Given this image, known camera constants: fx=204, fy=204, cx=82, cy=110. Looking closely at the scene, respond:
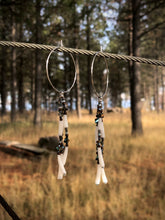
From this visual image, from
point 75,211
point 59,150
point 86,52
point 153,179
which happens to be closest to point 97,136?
point 59,150

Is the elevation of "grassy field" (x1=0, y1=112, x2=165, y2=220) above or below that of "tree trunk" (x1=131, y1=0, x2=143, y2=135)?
below

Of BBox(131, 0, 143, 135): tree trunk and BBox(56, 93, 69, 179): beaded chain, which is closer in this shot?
BBox(56, 93, 69, 179): beaded chain

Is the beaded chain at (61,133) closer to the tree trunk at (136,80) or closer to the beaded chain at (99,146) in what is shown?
the beaded chain at (99,146)

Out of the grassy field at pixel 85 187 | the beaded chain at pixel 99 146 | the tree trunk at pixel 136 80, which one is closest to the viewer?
the beaded chain at pixel 99 146

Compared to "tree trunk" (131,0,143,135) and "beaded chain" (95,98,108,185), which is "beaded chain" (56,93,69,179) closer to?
"beaded chain" (95,98,108,185)

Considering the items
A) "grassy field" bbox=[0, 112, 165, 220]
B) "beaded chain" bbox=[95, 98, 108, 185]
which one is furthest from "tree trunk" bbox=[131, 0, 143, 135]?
"beaded chain" bbox=[95, 98, 108, 185]

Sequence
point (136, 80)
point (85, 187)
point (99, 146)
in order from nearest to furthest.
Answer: point (99, 146) < point (85, 187) < point (136, 80)

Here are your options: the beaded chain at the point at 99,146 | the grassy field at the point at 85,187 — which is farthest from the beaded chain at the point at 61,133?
the grassy field at the point at 85,187

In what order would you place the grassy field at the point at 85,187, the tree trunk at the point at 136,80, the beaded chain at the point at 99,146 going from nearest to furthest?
the beaded chain at the point at 99,146 → the grassy field at the point at 85,187 → the tree trunk at the point at 136,80

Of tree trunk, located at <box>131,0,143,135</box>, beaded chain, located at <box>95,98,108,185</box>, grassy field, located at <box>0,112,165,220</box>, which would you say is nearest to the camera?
beaded chain, located at <box>95,98,108,185</box>

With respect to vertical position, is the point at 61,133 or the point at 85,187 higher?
the point at 61,133

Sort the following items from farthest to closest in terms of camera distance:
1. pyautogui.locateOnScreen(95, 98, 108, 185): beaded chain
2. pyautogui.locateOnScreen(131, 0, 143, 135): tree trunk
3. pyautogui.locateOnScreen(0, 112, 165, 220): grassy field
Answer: pyautogui.locateOnScreen(131, 0, 143, 135): tree trunk
pyautogui.locateOnScreen(0, 112, 165, 220): grassy field
pyautogui.locateOnScreen(95, 98, 108, 185): beaded chain

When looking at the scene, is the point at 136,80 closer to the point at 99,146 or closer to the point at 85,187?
the point at 85,187

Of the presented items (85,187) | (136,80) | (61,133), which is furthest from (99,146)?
(136,80)
